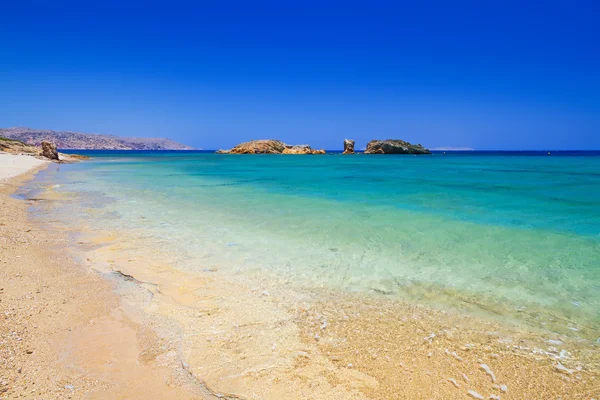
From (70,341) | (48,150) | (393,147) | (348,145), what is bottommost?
(70,341)

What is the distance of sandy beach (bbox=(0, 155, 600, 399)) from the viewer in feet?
10.0

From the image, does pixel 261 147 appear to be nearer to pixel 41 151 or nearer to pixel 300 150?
pixel 300 150

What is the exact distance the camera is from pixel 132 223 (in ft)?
32.3

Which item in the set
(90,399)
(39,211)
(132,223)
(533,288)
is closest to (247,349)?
(90,399)

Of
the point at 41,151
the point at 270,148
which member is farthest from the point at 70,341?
the point at 270,148

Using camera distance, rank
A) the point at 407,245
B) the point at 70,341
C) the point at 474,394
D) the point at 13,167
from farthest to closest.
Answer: the point at 13,167 < the point at 407,245 < the point at 70,341 < the point at 474,394

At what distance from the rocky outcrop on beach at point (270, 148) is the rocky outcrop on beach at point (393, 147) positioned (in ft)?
56.7

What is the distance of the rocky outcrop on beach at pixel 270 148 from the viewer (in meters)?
102

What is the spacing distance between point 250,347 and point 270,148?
330ft

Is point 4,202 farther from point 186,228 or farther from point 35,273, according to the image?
point 35,273

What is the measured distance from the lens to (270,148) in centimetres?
10231

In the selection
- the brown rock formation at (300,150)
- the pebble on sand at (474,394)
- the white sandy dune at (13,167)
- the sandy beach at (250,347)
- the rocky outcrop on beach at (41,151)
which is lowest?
the pebble on sand at (474,394)

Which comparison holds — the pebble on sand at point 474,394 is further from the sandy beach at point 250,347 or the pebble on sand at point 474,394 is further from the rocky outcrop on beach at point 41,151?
the rocky outcrop on beach at point 41,151

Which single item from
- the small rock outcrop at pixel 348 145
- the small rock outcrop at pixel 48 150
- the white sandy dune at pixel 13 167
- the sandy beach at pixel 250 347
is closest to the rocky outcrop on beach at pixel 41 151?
the small rock outcrop at pixel 48 150
